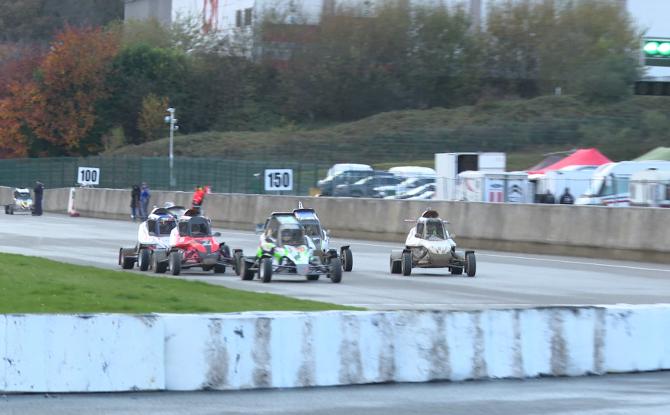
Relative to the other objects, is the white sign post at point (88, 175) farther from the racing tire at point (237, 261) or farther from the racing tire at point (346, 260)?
the racing tire at point (237, 261)

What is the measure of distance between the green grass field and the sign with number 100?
27133 millimetres

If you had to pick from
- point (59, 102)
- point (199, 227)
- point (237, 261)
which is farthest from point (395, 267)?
point (59, 102)

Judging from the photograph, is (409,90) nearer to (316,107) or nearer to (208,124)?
(316,107)

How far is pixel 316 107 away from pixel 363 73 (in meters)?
4.24

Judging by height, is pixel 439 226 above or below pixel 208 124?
below

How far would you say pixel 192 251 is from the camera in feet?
83.0

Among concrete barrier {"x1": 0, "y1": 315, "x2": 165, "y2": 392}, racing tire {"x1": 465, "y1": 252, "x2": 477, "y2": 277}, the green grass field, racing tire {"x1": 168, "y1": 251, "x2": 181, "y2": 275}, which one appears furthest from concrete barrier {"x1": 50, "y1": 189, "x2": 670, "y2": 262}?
concrete barrier {"x1": 0, "y1": 315, "x2": 165, "y2": 392}

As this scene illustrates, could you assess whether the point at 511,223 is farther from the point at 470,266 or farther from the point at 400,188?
the point at 400,188

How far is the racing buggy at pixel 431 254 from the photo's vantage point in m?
25.2

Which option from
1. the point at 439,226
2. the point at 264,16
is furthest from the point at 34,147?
the point at 439,226

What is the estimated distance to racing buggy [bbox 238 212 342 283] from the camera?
23.4m

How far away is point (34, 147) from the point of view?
95.4 meters

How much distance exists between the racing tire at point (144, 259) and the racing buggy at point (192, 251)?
26 cm

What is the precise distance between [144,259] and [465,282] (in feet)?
21.5
